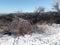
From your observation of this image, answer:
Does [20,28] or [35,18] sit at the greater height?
[20,28]

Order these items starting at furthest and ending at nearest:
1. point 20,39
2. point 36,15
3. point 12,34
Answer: point 36,15, point 12,34, point 20,39

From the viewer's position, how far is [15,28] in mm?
11086

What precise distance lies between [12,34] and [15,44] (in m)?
2.35

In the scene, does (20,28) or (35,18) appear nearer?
(20,28)

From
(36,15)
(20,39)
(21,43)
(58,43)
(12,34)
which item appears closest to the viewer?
(58,43)

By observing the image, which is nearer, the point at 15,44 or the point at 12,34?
the point at 15,44

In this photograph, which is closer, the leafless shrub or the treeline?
the leafless shrub

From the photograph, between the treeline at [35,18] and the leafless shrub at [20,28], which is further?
the treeline at [35,18]

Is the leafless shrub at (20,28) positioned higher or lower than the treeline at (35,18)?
higher

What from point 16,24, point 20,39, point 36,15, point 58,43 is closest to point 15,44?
point 20,39

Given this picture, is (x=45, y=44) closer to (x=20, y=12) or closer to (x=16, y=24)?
(x=16, y=24)

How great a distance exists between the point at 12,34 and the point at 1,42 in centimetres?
181

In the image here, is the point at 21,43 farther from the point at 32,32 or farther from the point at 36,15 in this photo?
the point at 36,15

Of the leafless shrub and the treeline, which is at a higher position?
the leafless shrub
